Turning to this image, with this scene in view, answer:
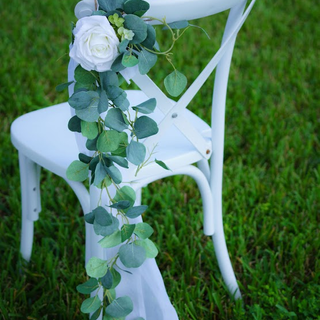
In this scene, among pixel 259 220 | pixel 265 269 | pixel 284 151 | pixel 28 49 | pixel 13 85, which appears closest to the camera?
pixel 265 269

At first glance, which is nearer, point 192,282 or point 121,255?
point 121,255

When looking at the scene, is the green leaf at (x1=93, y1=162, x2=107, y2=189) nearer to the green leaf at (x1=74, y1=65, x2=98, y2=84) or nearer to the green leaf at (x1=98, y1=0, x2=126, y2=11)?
the green leaf at (x1=74, y1=65, x2=98, y2=84)

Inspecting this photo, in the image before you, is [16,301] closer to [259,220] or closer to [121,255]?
[121,255]

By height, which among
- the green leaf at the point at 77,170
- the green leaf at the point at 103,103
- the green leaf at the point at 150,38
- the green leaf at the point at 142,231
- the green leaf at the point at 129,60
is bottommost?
the green leaf at the point at 142,231

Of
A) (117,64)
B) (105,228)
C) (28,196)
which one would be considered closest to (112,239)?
(105,228)

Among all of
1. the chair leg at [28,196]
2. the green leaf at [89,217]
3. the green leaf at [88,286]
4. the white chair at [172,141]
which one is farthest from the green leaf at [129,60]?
the chair leg at [28,196]

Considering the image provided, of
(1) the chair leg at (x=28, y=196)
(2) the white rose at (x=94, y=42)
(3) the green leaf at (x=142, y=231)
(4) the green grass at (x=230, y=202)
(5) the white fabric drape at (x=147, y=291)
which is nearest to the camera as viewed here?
(2) the white rose at (x=94, y=42)

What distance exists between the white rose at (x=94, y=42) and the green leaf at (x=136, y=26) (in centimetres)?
3

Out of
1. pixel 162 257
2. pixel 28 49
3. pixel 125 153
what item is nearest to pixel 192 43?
pixel 28 49

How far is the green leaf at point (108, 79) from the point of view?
37.4 inches

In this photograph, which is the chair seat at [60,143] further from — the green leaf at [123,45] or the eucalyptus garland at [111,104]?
the green leaf at [123,45]

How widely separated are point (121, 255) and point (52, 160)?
0.37m

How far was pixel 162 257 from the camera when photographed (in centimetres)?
180

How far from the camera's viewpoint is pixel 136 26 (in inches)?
35.9
